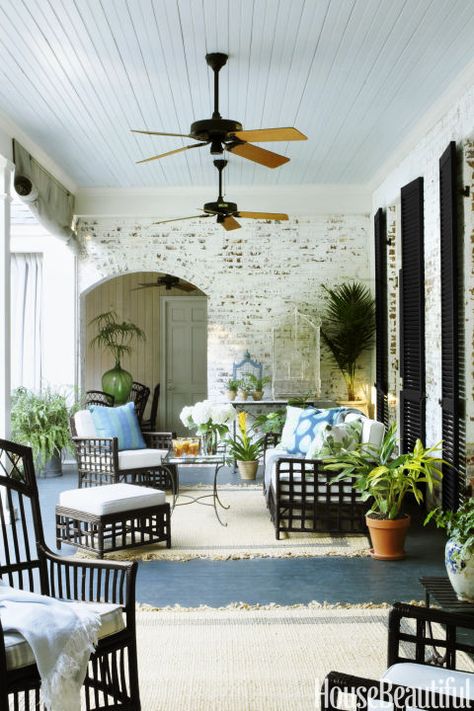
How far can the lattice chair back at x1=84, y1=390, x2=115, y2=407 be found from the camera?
9.31 m

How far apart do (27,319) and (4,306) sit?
3.42 meters

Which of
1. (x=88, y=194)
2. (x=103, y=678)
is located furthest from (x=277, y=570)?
(x=88, y=194)

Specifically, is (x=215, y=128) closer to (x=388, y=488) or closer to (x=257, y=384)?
(x=388, y=488)

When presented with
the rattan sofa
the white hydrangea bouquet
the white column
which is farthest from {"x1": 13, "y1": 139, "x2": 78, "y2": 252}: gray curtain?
the rattan sofa

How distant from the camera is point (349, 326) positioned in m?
9.34

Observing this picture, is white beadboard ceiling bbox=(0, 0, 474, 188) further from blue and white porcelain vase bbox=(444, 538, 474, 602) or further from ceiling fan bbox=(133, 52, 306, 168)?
blue and white porcelain vase bbox=(444, 538, 474, 602)

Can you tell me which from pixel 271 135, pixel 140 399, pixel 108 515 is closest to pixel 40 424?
pixel 140 399

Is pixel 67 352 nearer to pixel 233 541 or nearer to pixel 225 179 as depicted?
pixel 225 179

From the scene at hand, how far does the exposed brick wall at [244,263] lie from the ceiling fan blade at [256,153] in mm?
4565

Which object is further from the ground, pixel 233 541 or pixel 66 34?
pixel 66 34

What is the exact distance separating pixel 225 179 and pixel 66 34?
14.9 ft

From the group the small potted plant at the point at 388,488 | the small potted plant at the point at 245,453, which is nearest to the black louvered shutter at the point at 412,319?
the small potted plant at the point at 245,453

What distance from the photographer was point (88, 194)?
988cm

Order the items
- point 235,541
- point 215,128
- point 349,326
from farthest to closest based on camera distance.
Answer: point 349,326
point 235,541
point 215,128
